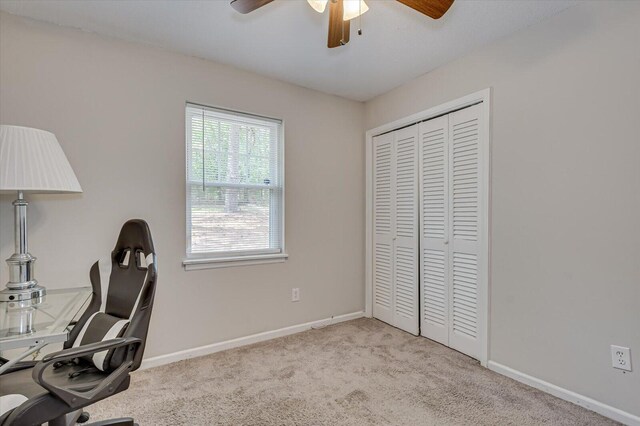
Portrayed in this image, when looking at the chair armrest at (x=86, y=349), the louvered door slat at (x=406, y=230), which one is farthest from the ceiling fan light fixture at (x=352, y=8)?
the chair armrest at (x=86, y=349)

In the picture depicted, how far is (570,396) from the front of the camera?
193 cm

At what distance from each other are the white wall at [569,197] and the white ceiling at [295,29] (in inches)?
10.8

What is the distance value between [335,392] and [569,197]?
1.84 metres

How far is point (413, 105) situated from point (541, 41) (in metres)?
1.04

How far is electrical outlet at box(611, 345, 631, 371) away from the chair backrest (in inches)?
93.7

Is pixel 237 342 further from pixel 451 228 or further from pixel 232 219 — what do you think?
pixel 451 228

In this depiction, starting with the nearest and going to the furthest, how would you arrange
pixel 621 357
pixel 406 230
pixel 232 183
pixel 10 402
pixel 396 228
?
pixel 10 402 → pixel 621 357 → pixel 232 183 → pixel 406 230 → pixel 396 228

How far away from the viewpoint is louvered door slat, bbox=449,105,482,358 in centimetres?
246

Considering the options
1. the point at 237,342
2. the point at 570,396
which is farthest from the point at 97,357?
the point at 570,396

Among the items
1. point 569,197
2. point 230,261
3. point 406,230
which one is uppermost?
point 569,197

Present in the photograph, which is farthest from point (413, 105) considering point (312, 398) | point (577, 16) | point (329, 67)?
point (312, 398)

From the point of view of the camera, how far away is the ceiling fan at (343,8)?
4.83 ft

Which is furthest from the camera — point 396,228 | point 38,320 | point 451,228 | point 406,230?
point 396,228

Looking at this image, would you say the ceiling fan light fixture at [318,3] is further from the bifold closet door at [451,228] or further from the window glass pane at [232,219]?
the window glass pane at [232,219]
